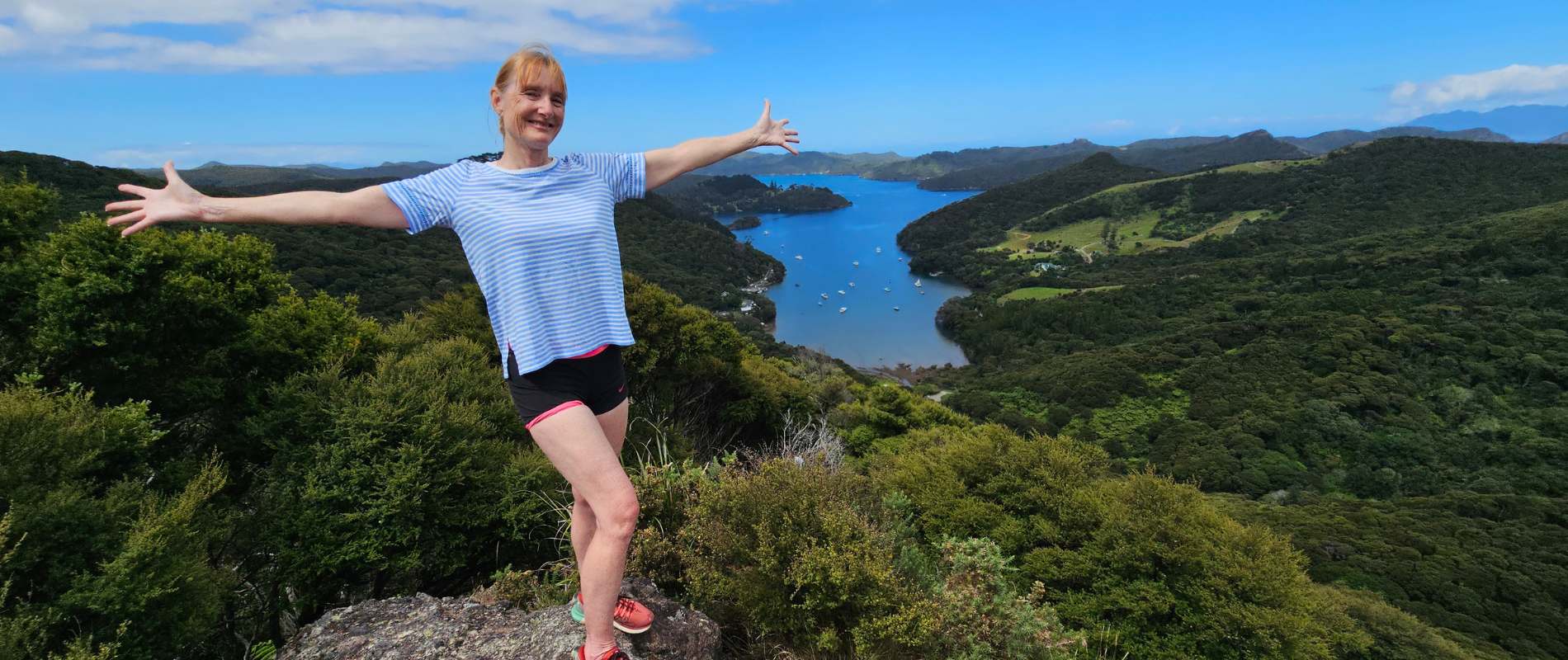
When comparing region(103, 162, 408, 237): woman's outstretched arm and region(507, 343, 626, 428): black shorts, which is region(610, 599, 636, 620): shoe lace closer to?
region(507, 343, 626, 428): black shorts

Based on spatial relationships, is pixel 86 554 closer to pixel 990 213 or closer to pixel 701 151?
pixel 701 151

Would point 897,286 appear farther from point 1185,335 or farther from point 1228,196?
point 1228,196

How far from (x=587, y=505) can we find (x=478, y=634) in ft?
3.59

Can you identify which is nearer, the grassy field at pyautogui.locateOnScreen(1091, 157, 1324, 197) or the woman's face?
the woman's face

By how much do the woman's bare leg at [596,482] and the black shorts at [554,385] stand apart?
3 centimetres

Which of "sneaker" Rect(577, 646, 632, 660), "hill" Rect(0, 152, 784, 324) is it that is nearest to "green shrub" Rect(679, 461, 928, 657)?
"sneaker" Rect(577, 646, 632, 660)

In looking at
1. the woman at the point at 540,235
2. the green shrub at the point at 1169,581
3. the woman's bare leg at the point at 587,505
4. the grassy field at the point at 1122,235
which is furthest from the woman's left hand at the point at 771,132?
the grassy field at the point at 1122,235

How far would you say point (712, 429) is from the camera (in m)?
13.3

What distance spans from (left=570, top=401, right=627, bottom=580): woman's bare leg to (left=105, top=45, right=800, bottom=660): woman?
84 millimetres

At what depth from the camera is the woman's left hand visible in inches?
91.3

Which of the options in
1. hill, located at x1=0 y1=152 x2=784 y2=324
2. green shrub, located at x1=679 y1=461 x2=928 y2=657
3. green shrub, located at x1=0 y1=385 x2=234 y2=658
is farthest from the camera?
hill, located at x1=0 y1=152 x2=784 y2=324

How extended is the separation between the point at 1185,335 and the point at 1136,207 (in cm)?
6358

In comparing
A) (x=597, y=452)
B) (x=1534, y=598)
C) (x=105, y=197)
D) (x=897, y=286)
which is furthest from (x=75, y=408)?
(x=897, y=286)

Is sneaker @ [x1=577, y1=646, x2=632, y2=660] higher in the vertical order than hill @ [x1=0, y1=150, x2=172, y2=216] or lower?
lower
